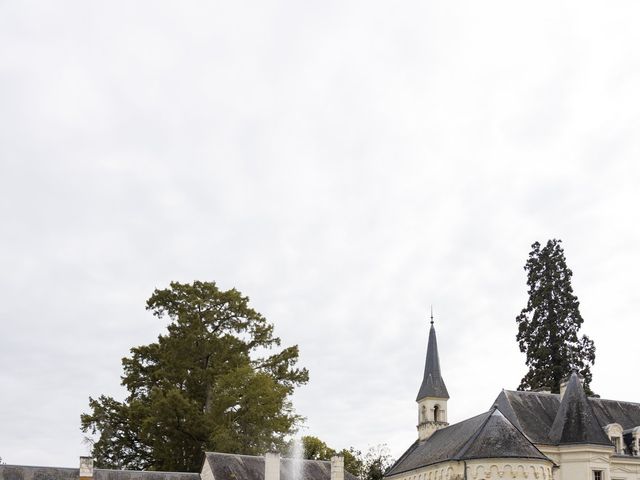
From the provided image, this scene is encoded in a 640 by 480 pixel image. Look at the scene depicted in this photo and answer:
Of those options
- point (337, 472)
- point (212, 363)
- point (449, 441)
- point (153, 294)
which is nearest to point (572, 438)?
point (449, 441)

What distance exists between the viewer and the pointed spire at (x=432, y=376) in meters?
53.6

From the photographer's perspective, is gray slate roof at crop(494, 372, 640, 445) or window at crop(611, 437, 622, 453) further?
window at crop(611, 437, 622, 453)

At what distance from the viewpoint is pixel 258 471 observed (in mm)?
39312

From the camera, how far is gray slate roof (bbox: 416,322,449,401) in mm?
53594

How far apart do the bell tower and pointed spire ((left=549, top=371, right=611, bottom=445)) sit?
362 inches

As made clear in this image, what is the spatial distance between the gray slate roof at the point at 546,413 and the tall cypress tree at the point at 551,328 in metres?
6.61

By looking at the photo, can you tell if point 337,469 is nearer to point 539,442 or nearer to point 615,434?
point 539,442

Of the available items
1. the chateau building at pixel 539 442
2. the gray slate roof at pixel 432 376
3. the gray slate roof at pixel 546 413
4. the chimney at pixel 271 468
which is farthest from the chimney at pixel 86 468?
the gray slate roof at pixel 432 376

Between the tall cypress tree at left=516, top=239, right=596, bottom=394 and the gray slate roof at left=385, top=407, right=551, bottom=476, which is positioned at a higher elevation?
the tall cypress tree at left=516, top=239, right=596, bottom=394

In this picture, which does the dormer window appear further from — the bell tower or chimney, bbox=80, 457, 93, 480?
chimney, bbox=80, 457, 93, 480

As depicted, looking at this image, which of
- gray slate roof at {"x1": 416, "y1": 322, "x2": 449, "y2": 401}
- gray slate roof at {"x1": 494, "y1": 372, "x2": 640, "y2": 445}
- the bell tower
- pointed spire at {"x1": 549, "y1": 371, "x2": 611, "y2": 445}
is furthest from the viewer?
gray slate roof at {"x1": 416, "y1": 322, "x2": 449, "y2": 401}

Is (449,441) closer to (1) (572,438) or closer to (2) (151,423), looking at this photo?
(1) (572,438)

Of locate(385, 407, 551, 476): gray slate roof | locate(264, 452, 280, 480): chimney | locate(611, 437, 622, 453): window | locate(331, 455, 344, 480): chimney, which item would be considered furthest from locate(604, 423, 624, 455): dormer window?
locate(264, 452, 280, 480): chimney

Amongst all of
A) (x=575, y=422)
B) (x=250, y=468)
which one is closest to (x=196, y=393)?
(x=250, y=468)
